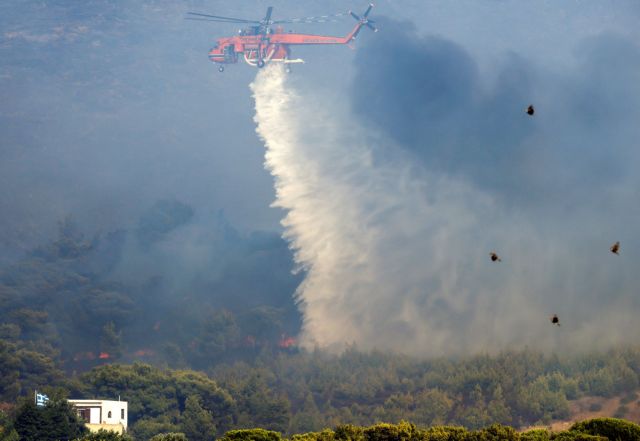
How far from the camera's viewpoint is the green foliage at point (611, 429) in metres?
85.3

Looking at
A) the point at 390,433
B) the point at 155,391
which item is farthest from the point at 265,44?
the point at 390,433

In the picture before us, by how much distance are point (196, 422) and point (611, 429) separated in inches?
2345

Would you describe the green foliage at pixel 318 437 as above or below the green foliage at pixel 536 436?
above

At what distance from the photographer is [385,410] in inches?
5758

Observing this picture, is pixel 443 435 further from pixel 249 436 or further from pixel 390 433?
pixel 249 436

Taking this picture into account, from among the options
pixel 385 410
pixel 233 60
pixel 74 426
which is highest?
pixel 233 60

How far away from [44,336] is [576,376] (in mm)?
58119

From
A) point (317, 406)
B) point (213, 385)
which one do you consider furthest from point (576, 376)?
point (213, 385)

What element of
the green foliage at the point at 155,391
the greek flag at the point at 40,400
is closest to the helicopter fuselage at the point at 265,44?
the green foliage at the point at 155,391

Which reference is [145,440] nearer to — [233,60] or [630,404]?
[630,404]

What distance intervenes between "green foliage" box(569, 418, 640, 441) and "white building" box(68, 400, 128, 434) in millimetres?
44280

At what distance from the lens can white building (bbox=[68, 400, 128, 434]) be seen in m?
121

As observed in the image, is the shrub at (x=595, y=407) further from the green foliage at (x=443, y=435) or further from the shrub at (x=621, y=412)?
the green foliage at (x=443, y=435)

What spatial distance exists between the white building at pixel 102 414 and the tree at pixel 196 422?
7577 millimetres
